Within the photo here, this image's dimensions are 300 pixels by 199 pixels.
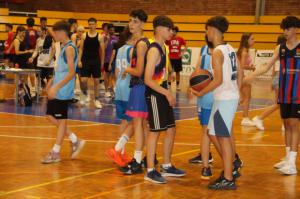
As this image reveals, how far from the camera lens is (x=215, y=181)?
5543 mm

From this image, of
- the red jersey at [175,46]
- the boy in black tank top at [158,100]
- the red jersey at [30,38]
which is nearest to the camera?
the boy in black tank top at [158,100]

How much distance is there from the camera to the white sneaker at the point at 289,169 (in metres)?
6.20

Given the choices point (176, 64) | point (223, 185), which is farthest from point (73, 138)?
point (176, 64)

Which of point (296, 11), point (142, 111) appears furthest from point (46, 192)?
point (296, 11)

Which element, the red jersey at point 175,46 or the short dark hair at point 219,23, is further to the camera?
the red jersey at point 175,46

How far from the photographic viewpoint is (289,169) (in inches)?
244

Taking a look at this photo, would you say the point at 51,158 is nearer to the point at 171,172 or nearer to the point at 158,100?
the point at 171,172

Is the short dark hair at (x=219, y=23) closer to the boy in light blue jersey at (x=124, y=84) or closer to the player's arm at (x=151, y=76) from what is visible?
the player's arm at (x=151, y=76)

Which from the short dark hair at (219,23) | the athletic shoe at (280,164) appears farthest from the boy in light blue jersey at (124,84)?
the athletic shoe at (280,164)

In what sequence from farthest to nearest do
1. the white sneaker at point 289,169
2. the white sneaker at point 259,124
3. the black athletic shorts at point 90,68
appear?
the black athletic shorts at point 90,68 → the white sneaker at point 259,124 → the white sneaker at point 289,169

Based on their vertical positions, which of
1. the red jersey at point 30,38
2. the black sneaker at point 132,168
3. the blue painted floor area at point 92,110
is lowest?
the black sneaker at point 132,168

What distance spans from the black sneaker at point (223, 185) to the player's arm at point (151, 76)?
89 centimetres

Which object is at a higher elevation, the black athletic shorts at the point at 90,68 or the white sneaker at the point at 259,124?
the black athletic shorts at the point at 90,68

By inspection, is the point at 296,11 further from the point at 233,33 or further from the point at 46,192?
the point at 46,192
